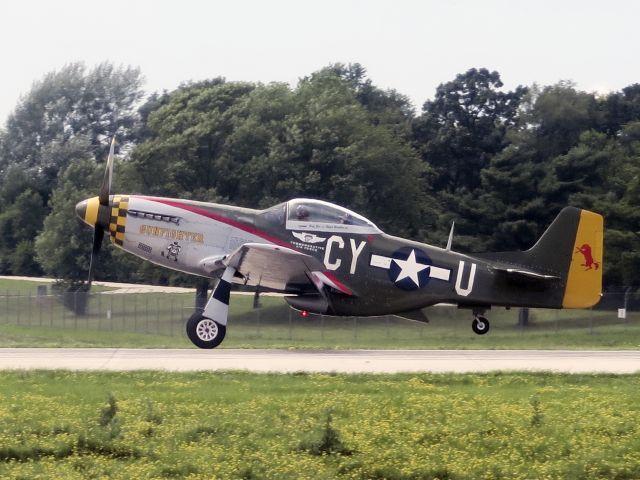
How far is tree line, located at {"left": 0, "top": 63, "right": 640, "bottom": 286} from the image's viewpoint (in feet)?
160

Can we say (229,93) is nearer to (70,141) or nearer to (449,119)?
(449,119)

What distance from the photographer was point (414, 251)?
880 inches

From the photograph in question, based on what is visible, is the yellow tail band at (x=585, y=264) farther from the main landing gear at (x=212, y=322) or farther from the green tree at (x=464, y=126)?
the green tree at (x=464, y=126)

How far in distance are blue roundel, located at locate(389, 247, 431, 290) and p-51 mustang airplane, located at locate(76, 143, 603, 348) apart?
0.06 feet

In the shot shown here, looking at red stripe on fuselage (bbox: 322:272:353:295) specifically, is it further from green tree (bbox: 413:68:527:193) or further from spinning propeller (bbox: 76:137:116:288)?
green tree (bbox: 413:68:527:193)

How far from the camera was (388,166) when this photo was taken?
5372cm

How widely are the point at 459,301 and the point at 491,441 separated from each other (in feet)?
Answer: 33.2

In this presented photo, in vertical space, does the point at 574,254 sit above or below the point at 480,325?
above

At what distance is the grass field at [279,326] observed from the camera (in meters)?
32.0

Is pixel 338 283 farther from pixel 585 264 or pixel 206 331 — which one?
pixel 585 264

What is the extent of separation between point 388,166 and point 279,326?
18.6 metres

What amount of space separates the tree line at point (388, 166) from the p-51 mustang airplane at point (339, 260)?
69.8 feet

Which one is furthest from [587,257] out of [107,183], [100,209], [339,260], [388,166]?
[388,166]

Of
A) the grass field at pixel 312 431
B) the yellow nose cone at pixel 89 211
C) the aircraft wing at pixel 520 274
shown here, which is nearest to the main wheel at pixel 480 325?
the aircraft wing at pixel 520 274
